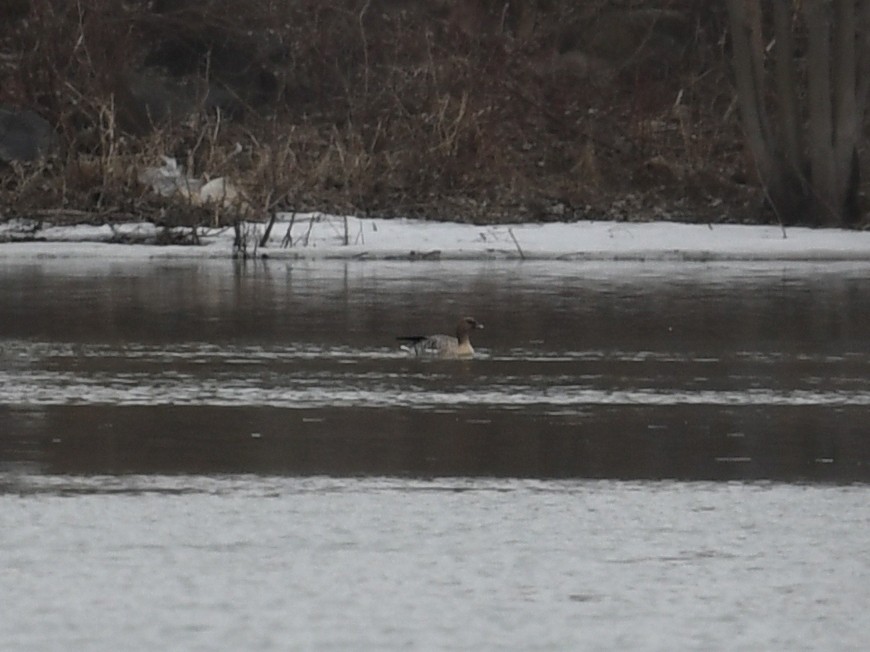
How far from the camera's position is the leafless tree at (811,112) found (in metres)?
30.2

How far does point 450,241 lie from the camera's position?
28.1 meters

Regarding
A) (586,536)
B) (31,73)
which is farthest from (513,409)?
(31,73)

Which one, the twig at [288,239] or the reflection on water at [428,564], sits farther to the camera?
the twig at [288,239]

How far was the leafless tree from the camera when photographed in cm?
3025

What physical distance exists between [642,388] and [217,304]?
6875 mm

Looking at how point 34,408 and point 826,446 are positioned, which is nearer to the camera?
point 826,446

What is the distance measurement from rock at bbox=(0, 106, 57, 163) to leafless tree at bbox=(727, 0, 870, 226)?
10.5 meters

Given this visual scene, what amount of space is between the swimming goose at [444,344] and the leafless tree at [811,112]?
50.2 feet

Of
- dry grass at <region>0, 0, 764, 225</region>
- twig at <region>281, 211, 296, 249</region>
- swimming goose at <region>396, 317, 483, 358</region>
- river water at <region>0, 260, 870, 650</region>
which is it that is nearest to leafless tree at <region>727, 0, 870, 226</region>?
Result: dry grass at <region>0, 0, 764, 225</region>

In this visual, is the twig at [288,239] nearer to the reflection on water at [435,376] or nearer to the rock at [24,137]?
the reflection on water at [435,376]

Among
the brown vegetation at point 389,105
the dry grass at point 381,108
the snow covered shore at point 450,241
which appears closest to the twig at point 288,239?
the snow covered shore at point 450,241

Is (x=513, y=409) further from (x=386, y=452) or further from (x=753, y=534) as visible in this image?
(x=753, y=534)

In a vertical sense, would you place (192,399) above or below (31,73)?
below

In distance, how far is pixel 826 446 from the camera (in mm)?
11633
